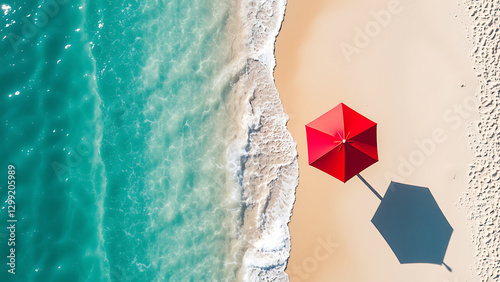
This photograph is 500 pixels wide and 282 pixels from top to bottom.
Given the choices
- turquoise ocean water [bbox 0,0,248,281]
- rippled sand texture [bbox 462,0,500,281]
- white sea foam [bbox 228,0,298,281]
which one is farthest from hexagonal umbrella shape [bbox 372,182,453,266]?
turquoise ocean water [bbox 0,0,248,281]

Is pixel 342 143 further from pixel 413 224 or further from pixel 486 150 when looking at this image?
pixel 486 150

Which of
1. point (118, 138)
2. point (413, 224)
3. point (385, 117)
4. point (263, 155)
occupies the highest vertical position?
point (118, 138)

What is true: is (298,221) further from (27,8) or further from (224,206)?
(27,8)

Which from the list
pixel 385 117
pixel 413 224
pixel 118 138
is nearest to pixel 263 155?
pixel 385 117

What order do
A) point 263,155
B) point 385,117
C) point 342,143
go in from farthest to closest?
point 263,155
point 385,117
point 342,143

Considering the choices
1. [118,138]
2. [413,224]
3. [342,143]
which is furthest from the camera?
[118,138]

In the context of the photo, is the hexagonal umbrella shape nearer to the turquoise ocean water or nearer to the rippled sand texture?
the rippled sand texture

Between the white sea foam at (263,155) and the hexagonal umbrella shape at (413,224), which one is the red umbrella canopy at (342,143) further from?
the hexagonal umbrella shape at (413,224)

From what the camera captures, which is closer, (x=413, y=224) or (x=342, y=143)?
(x=342, y=143)
